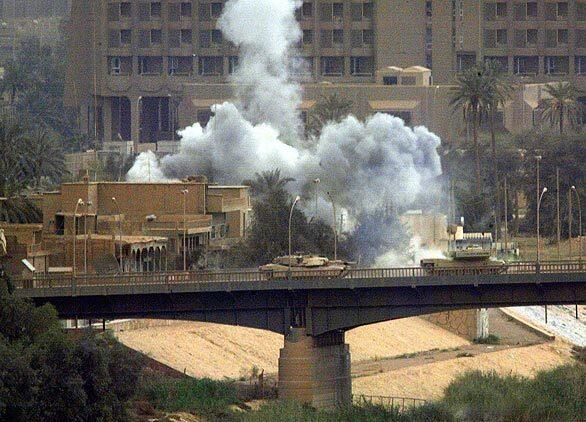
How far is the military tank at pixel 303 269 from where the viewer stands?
11456cm

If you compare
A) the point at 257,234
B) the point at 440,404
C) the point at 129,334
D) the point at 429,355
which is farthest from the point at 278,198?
the point at 440,404

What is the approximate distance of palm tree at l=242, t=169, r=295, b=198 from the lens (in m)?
168

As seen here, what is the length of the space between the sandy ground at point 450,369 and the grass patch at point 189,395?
10833 millimetres

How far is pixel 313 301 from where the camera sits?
113125 millimetres

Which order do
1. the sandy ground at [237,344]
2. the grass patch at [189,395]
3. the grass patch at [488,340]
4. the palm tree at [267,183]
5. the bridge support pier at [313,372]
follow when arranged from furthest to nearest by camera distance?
the palm tree at [267,183] → the grass patch at [488,340] → the sandy ground at [237,344] → the bridge support pier at [313,372] → the grass patch at [189,395]

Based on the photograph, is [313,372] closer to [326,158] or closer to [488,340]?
[488,340]

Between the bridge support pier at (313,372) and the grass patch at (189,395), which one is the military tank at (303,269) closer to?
the bridge support pier at (313,372)

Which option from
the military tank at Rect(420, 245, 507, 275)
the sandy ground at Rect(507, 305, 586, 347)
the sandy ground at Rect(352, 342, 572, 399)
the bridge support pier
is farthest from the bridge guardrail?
the sandy ground at Rect(507, 305, 586, 347)

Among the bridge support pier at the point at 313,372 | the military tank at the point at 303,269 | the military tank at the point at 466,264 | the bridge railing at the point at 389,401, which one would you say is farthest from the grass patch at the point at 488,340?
the bridge support pier at the point at 313,372

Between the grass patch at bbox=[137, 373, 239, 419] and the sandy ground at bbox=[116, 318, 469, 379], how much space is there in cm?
774

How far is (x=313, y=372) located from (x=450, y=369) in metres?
23.2

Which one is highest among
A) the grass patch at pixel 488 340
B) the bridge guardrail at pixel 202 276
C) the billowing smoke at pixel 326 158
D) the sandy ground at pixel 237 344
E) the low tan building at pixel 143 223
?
the billowing smoke at pixel 326 158

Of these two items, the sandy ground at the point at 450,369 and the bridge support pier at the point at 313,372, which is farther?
the sandy ground at the point at 450,369

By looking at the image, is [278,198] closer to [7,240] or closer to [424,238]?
[424,238]
